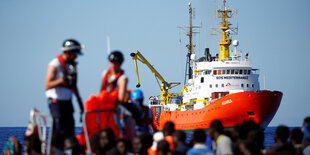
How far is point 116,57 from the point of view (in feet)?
29.4

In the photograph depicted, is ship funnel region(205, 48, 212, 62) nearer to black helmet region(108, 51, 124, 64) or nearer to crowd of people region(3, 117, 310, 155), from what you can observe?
crowd of people region(3, 117, 310, 155)

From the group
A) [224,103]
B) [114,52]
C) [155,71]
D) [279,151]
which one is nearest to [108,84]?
[114,52]

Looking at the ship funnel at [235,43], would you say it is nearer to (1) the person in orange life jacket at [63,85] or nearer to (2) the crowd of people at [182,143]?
(2) the crowd of people at [182,143]

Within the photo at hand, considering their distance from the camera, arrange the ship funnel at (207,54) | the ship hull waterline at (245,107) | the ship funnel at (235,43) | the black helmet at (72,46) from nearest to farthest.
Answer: the black helmet at (72,46) < the ship hull waterline at (245,107) < the ship funnel at (235,43) < the ship funnel at (207,54)

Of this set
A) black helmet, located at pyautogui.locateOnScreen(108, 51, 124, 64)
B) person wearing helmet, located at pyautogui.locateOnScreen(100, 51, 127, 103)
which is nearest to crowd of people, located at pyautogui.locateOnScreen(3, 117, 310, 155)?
person wearing helmet, located at pyautogui.locateOnScreen(100, 51, 127, 103)

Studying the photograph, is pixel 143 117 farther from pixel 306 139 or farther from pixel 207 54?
pixel 207 54

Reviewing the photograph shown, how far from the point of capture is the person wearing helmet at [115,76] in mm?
8852

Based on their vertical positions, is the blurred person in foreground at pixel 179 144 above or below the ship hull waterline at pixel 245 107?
above

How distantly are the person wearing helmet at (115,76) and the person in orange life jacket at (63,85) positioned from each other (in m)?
0.54

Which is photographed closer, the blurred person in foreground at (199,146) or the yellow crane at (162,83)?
the blurred person in foreground at (199,146)

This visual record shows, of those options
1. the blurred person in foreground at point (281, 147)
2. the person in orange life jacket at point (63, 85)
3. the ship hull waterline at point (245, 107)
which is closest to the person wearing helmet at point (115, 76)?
the person in orange life jacket at point (63, 85)

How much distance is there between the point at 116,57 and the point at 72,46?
746 millimetres

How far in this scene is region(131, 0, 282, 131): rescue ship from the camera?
44656 mm

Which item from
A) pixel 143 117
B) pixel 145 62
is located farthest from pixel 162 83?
pixel 143 117
